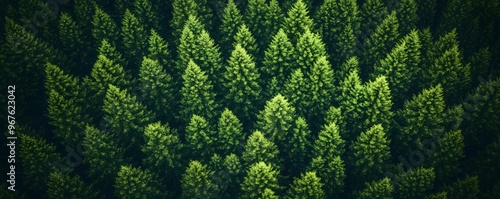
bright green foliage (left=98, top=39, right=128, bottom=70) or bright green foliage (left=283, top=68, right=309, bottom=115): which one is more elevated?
bright green foliage (left=98, top=39, right=128, bottom=70)

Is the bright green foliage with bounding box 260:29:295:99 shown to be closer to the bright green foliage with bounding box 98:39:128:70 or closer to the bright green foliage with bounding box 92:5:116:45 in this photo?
the bright green foliage with bounding box 98:39:128:70

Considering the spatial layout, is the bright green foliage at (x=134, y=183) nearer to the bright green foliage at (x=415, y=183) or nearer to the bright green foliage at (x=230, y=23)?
the bright green foliage at (x=230, y=23)

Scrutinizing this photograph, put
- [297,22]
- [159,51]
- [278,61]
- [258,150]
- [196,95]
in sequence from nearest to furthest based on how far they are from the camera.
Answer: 1. [258,150]
2. [196,95]
3. [278,61]
4. [297,22]
5. [159,51]

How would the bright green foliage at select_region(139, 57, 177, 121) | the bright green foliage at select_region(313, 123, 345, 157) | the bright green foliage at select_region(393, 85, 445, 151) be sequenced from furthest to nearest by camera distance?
1. the bright green foliage at select_region(139, 57, 177, 121)
2. the bright green foliage at select_region(393, 85, 445, 151)
3. the bright green foliage at select_region(313, 123, 345, 157)

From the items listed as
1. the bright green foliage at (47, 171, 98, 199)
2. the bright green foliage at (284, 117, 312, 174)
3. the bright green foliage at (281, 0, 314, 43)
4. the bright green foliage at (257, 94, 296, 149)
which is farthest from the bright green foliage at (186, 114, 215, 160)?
the bright green foliage at (281, 0, 314, 43)

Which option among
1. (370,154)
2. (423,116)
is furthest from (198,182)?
(423,116)

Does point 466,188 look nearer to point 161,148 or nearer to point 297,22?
point 297,22

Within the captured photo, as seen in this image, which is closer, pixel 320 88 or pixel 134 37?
pixel 320 88

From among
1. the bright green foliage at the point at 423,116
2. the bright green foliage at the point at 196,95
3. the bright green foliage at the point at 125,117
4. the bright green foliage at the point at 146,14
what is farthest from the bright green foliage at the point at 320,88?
the bright green foliage at the point at 146,14
